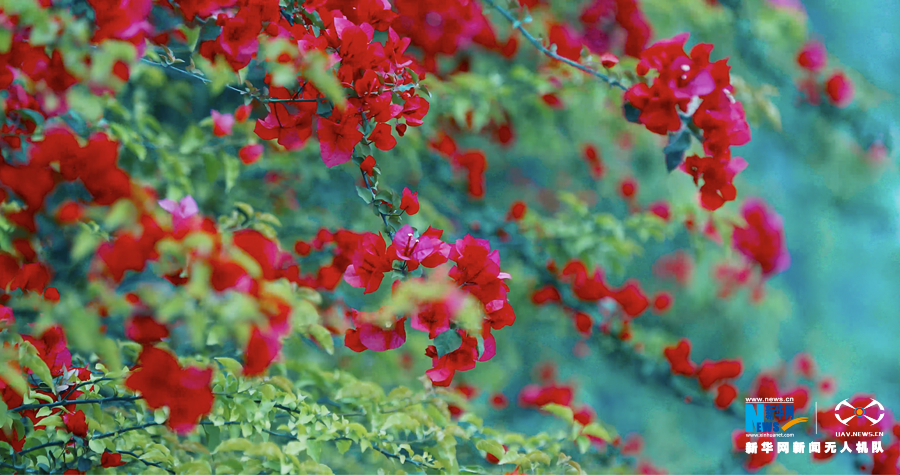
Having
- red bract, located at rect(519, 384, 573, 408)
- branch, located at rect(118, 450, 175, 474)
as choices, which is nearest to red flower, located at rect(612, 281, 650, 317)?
red bract, located at rect(519, 384, 573, 408)

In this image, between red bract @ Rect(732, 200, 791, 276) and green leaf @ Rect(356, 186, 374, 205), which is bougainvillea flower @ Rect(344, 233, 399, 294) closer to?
green leaf @ Rect(356, 186, 374, 205)

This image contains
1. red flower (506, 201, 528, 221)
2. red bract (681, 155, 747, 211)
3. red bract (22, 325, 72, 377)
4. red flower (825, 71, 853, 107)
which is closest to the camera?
red bract (22, 325, 72, 377)

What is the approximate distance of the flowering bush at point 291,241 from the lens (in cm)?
58

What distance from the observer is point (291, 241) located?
1769 millimetres

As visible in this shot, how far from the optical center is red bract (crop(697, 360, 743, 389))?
153cm

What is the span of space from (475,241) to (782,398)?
1357mm

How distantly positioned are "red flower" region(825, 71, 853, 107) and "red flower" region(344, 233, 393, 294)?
2074mm

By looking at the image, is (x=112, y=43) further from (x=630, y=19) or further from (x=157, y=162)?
(x=630, y=19)

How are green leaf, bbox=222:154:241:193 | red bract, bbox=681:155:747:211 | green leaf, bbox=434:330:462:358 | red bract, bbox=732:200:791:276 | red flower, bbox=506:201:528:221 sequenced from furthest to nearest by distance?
red bract, bbox=732:200:791:276
red flower, bbox=506:201:528:221
green leaf, bbox=222:154:241:193
red bract, bbox=681:155:747:211
green leaf, bbox=434:330:462:358

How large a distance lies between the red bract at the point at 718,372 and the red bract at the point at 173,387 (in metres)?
1.33

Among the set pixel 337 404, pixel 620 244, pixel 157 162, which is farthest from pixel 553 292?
pixel 157 162

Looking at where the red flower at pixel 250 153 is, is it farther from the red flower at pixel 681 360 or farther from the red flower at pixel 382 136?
the red flower at pixel 681 360

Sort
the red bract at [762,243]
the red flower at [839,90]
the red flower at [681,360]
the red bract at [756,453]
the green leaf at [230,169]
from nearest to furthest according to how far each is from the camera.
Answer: the green leaf at [230,169]
the red bract at [756,453]
the red flower at [681,360]
the red bract at [762,243]
the red flower at [839,90]

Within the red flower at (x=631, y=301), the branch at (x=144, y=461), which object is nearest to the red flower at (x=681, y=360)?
the red flower at (x=631, y=301)
